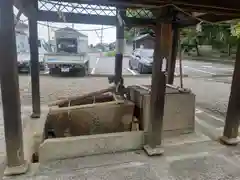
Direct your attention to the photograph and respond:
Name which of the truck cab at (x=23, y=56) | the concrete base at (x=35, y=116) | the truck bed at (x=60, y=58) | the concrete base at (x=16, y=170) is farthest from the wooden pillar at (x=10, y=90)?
the truck cab at (x=23, y=56)

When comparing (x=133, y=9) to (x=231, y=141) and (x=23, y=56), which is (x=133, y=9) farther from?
(x=23, y=56)

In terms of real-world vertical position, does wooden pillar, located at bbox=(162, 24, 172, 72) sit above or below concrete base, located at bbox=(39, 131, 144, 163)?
above

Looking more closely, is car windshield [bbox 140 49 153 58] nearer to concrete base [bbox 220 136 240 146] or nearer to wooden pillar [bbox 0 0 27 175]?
concrete base [bbox 220 136 240 146]

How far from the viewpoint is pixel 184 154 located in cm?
323

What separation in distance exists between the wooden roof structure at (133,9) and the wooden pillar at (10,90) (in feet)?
1.57

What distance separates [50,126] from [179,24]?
3710mm

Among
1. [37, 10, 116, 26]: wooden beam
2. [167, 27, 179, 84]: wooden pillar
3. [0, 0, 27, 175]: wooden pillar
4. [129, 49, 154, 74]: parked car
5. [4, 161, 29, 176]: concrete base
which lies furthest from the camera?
[129, 49, 154, 74]: parked car

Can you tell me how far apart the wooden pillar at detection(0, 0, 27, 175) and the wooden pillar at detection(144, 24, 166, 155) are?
1.84 metres

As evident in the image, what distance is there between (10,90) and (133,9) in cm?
276

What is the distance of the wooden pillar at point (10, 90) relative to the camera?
2.30 m

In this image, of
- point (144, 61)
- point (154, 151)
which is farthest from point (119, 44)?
point (144, 61)

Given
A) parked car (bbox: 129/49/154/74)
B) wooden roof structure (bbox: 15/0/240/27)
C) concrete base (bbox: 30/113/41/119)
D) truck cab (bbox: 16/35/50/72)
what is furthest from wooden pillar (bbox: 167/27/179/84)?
truck cab (bbox: 16/35/50/72)

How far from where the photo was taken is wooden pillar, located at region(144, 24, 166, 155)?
116 inches

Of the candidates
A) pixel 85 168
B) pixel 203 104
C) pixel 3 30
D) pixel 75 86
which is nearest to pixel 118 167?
pixel 85 168
